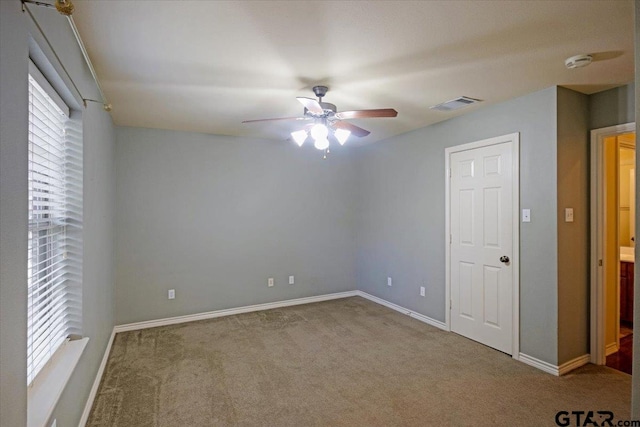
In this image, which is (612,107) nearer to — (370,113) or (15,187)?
(370,113)

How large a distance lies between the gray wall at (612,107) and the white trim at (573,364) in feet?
7.00

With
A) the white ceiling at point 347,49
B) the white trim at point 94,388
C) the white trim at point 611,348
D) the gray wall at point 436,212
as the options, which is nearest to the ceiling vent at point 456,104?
the white ceiling at point 347,49

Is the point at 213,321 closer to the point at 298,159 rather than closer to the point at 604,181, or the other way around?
the point at 298,159

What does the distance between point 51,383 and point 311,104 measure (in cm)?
227

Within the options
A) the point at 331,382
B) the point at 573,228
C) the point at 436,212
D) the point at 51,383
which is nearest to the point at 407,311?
the point at 436,212

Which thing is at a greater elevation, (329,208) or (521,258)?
(329,208)

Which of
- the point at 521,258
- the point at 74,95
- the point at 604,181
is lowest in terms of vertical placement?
the point at 521,258

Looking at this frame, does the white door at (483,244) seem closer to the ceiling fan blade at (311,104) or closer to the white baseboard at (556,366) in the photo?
the white baseboard at (556,366)

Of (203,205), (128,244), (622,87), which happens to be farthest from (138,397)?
(622,87)

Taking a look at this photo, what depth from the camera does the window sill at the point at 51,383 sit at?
143 centimetres

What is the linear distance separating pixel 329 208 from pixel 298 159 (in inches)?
37.1

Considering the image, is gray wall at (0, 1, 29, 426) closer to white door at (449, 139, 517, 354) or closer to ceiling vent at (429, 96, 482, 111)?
ceiling vent at (429, 96, 482, 111)

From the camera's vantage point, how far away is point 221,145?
456 cm

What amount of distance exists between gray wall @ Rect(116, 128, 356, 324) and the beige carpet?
2.10 feet
